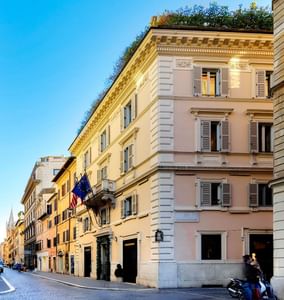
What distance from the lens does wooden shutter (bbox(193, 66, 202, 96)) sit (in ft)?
109

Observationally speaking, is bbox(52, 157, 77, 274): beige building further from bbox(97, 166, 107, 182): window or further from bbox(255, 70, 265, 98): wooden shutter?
bbox(255, 70, 265, 98): wooden shutter

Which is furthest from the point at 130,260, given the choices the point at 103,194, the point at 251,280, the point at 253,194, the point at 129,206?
the point at 251,280

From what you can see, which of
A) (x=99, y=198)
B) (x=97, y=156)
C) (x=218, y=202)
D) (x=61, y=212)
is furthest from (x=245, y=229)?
(x=61, y=212)

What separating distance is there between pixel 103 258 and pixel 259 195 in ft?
53.1

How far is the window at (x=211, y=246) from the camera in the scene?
32.6 metres

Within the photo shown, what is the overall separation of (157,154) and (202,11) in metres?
19.0

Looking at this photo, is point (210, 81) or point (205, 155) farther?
point (210, 81)

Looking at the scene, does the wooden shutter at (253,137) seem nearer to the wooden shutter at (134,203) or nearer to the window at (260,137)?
the window at (260,137)

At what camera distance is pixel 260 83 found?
3381cm

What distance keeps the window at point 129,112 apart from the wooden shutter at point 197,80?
525 cm

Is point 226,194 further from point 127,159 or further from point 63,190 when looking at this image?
point 63,190

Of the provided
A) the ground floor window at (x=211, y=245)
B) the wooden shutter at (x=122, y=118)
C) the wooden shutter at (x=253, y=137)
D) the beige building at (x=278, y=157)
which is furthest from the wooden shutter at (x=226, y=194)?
the wooden shutter at (x=122, y=118)

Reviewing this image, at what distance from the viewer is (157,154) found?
107ft

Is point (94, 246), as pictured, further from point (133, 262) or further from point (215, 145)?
point (215, 145)
